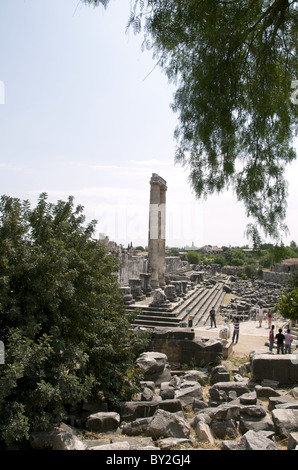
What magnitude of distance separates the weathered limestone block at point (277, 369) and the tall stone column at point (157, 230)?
624 inches

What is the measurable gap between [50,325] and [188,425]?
2.73 metres

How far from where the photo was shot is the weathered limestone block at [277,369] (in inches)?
352

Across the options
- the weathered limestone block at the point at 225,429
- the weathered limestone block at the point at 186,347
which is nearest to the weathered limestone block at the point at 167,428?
the weathered limestone block at the point at 225,429

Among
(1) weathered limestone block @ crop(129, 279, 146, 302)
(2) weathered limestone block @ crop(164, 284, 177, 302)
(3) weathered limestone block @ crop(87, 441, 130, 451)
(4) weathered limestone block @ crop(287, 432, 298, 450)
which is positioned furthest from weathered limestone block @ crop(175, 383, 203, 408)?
(2) weathered limestone block @ crop(164, 284, 177, 302)

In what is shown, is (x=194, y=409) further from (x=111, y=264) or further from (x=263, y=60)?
(x=263, y=60)

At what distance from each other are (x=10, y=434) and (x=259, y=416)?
3.87 metres

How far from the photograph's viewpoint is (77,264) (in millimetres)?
6680

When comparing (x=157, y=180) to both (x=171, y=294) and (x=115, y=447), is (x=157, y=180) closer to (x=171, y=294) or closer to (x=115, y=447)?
(x=171, y=294)

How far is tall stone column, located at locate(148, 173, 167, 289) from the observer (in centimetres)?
2466

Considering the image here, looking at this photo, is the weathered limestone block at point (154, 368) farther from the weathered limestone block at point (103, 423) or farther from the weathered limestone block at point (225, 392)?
the weathered limestone block at point (103, 423)

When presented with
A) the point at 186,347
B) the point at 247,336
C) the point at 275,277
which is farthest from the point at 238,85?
the point at 275,277

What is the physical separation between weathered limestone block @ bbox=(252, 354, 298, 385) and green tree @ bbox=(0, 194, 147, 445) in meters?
3.32

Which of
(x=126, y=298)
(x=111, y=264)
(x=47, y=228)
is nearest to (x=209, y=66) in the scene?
(x=47, y=228)

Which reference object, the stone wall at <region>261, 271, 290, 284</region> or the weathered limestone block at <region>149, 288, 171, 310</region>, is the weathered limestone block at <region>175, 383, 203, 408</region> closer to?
the weathered limestone block at <region>149, 288, 171, 310</region>
